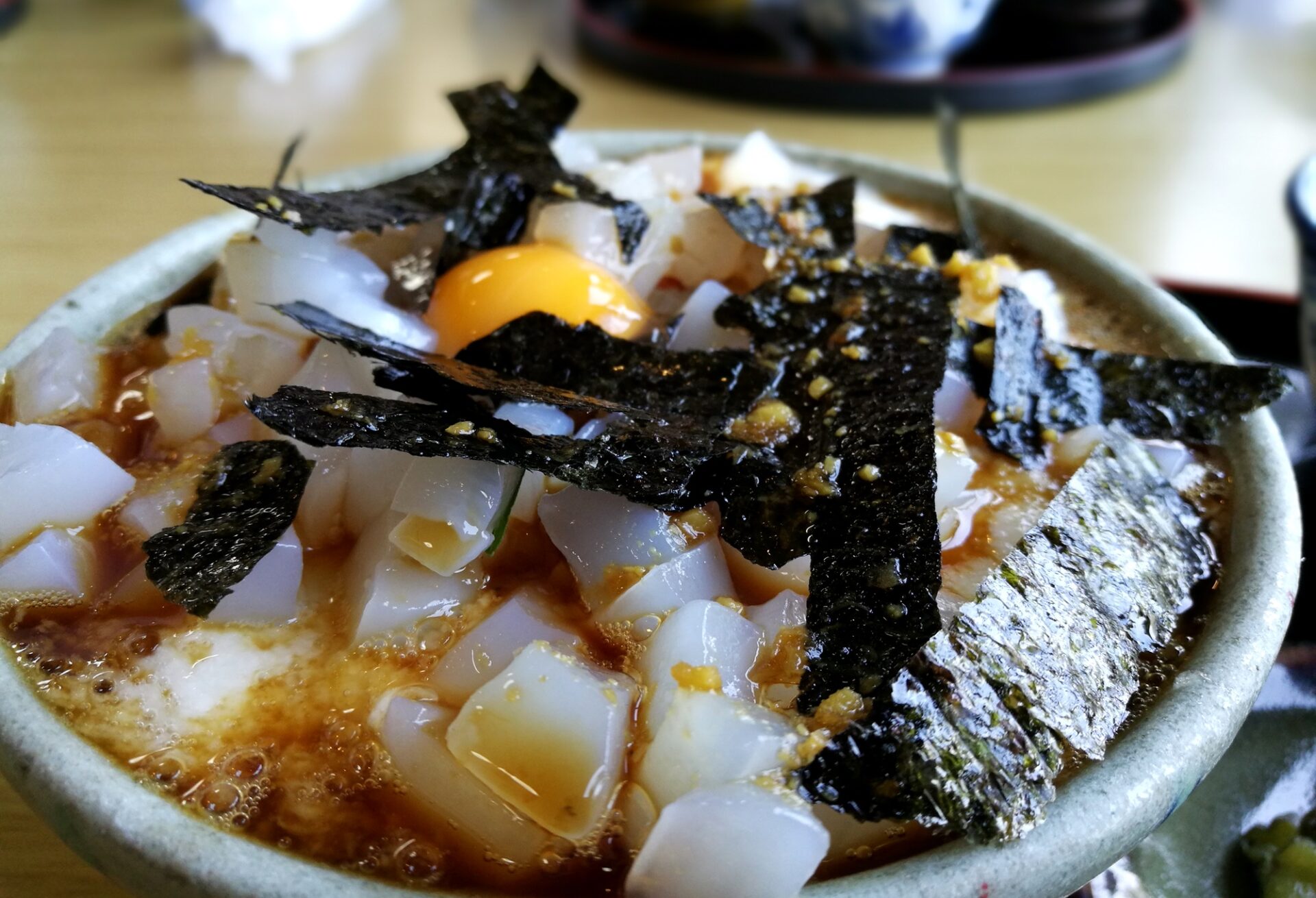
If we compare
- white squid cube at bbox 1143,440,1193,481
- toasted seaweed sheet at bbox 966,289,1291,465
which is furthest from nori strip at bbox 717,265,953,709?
white squid cube at bbox 1143,440,1193,481

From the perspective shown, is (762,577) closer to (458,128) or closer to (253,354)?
(253,354)

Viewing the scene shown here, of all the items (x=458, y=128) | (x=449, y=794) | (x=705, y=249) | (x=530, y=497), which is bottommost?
(x=458, y=128)

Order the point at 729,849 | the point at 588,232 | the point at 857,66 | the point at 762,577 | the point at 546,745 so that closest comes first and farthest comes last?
the point at 729,849 → the point at 546,745 → the point at 762,577 → the point at 588,232 → the point at 857,66

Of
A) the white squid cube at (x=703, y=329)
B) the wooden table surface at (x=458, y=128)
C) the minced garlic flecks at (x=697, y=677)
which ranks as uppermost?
the white squid cube at (x=703, y=329)

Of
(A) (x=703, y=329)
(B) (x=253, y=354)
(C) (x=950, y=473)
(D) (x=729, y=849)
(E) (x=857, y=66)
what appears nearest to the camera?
(D) (x=729, y=849)

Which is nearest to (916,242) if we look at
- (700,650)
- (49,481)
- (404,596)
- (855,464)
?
(855,464)

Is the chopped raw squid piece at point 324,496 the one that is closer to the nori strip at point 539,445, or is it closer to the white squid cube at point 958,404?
the nori strip at point 539,445

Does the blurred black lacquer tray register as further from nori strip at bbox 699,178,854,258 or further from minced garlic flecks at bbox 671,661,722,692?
minced garlic flecks at bbox 671,661,722,692

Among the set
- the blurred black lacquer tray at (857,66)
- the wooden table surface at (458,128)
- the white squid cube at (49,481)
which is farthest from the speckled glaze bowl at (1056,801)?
the blurred black lacquer tray at (857,66)
